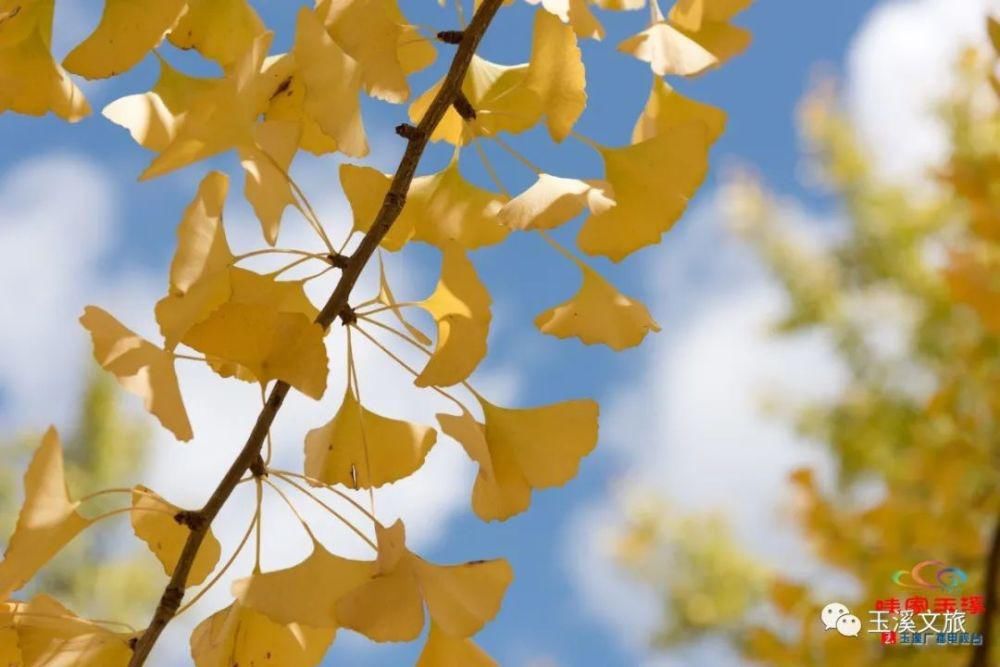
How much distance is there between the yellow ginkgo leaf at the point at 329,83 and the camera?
0.34m

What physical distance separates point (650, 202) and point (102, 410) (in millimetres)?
7713

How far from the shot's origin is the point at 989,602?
0.90 metres

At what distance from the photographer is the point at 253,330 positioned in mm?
335

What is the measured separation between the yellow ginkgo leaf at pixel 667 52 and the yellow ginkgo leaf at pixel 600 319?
0.09 meters

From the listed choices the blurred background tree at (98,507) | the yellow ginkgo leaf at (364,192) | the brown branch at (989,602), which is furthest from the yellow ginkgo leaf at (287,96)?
the blurred background tree at (98,507)

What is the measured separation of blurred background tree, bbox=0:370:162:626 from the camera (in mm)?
6727

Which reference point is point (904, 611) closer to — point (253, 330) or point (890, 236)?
point (253, 330)

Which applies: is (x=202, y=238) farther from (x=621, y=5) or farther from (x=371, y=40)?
(x=621, y=5)

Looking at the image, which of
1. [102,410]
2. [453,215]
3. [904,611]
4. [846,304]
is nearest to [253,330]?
[453,215]

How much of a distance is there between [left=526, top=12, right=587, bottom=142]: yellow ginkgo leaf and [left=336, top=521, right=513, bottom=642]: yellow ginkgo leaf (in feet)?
0.55

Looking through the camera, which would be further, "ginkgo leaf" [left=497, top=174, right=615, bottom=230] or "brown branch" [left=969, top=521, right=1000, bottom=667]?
"brown branch" [left=969, top=521, right=1000, bottom=667]
